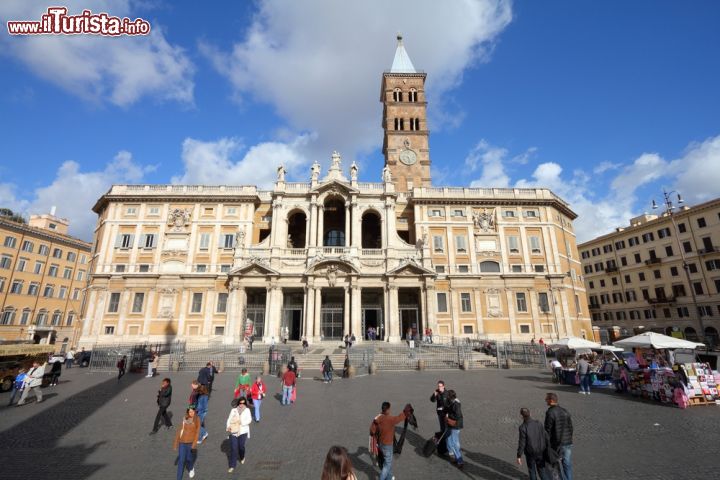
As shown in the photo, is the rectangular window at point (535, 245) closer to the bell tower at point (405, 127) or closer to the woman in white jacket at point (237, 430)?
the bell tower at point (405, 127)

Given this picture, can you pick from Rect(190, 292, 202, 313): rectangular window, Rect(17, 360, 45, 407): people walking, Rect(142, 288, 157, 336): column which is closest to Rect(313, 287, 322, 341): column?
Rect(190, 292, 202, 313): rectangular window

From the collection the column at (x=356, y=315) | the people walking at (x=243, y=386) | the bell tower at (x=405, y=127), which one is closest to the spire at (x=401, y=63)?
the bell tower at (x=405, y=127)

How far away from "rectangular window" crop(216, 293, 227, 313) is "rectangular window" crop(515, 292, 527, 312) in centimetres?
2735

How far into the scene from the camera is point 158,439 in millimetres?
8367

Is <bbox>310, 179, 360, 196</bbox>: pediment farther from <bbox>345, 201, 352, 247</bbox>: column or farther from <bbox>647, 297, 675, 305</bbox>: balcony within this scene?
<bbox>647, 297, 675, 305</bbox>: balcony

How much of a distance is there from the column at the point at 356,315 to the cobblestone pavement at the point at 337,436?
51.4ft

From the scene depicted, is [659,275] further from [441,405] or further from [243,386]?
[243,386]

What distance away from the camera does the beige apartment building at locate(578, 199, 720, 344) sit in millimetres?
37500

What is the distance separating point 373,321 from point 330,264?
7.49 metres

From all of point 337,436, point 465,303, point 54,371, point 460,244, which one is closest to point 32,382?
point 54,371

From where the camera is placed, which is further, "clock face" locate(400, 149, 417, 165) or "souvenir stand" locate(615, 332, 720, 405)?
"clock face" locate(400, 149, 417, 165)

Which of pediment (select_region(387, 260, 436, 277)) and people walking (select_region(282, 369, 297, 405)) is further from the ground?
pediment (select_region(387, 260, 436, 277))

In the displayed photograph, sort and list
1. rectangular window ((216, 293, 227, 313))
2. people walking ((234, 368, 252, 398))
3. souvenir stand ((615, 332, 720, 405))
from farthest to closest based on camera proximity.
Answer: rectangular window ((216, 293, 227, 313)) < souvenir stand ((615, 332, 720, 405)) < people walking ((234, 368, 252, 398))

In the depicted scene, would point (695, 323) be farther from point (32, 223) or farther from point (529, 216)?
point (32, 223)
